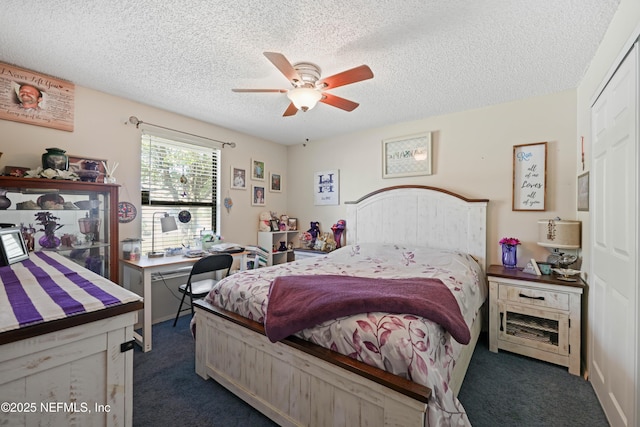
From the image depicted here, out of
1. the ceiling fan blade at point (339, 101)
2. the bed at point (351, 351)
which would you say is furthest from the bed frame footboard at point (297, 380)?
the ceiling fan blade at point (339, 101)

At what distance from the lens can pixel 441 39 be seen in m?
1.77

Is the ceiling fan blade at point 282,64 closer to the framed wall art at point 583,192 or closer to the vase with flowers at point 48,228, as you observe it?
the vase with flowers at point 48,228

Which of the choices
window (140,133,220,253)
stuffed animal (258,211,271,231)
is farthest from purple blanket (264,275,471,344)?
stuffed animal (258,211,271,231)

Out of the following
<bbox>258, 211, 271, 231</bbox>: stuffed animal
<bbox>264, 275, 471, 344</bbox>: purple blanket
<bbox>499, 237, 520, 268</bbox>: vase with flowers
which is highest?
<bbox>258, 211, 271, 231</bbox>: stuffed animal

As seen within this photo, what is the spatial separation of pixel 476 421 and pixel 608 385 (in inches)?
31.3

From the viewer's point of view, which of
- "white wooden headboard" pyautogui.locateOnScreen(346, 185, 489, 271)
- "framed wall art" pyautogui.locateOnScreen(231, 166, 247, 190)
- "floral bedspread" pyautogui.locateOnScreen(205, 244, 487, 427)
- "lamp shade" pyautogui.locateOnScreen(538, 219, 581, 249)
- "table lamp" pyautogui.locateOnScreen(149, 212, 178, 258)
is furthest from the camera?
"framed wall art" pyautogui.locateOnScreen(231, 166, 247, 190)

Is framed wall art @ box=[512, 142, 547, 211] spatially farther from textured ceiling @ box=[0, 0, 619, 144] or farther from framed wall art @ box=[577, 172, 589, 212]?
textured ceiling @ box=[0, 0, 619, 144]

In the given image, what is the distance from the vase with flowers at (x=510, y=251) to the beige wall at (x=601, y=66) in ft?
1.68

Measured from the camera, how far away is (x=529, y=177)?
2.65m

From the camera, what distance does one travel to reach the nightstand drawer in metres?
2.14

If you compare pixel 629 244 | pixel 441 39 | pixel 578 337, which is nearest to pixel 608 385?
pixel 578 337

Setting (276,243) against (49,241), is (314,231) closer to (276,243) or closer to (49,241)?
(276,243)

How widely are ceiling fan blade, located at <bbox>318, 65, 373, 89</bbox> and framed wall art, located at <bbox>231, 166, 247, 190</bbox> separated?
2180 millimetres

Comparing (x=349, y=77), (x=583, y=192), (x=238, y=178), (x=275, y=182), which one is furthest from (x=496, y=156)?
(x=238, y=178)
